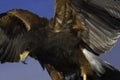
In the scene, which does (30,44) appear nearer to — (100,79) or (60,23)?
(60,23)

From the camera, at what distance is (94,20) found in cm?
1322

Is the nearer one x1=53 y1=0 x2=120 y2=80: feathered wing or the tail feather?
x1=53 y1=0 x2=120 y2=80: feathered wing

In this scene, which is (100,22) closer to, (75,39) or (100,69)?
(75,39)

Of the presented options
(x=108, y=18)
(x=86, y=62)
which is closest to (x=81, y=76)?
(x=86, y=62)

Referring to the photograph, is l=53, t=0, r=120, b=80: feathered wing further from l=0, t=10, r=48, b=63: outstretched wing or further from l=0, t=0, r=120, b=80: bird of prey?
l=0, t=10, r=48, b=63: outstretched wing

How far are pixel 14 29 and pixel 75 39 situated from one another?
1.83 m

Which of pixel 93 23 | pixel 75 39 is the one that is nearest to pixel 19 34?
pixel 75 39

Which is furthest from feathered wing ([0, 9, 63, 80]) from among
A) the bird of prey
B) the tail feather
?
the tail feather

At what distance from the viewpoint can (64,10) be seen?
12.7 metres

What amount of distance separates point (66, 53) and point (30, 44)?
71 centimetres

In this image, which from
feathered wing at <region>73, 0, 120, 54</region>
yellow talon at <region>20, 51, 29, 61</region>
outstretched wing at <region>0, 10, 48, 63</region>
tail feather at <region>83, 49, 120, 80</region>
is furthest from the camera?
outstretched wing at <region>0, 10, 48, 63</region>

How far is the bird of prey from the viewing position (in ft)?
41.9

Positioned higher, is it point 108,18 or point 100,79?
point 108,18

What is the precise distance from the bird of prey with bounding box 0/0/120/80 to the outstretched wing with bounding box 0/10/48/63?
0.34 feet
